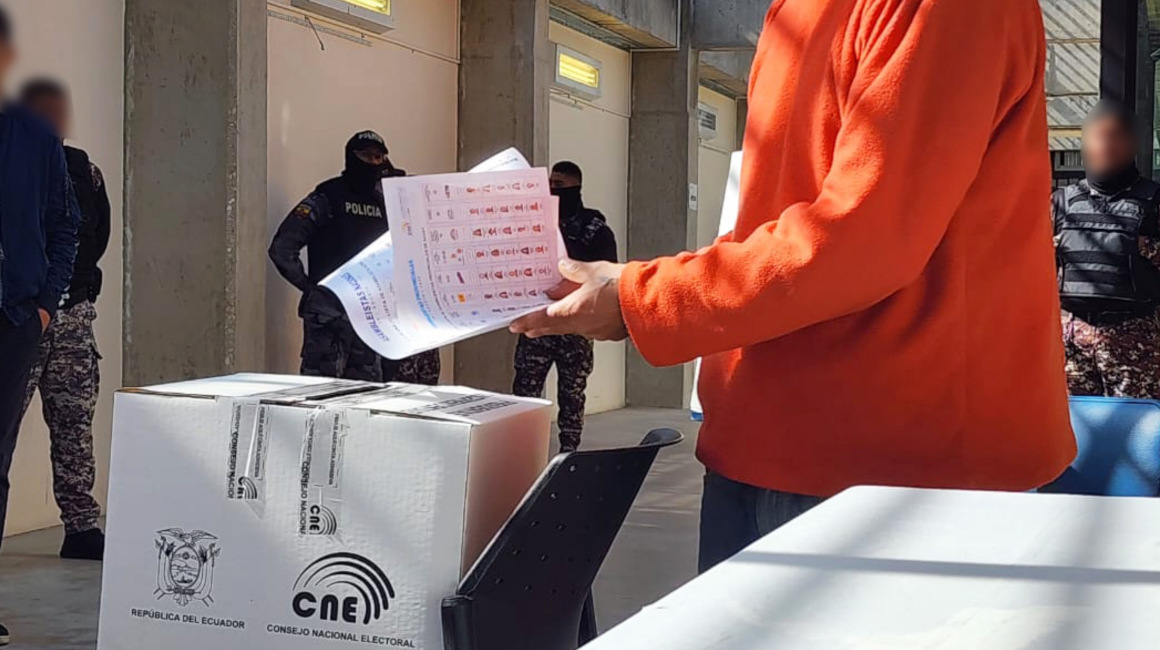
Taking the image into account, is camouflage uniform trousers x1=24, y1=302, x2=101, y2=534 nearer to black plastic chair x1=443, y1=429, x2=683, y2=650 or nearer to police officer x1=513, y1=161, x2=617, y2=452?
police officer x1=513, y1=161, x2=617, y2=452

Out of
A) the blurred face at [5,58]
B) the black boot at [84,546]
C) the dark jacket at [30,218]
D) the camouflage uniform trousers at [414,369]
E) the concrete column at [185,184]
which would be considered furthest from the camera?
the camouflage uniform trousers at [414,369]

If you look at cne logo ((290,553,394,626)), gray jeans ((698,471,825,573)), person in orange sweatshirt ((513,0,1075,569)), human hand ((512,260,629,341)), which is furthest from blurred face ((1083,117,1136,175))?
cne logo ((290,553,394,626))

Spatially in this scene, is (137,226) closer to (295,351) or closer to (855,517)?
(295,351)

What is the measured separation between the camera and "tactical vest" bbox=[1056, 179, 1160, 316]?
5.01m

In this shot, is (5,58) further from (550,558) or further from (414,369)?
(414,369)

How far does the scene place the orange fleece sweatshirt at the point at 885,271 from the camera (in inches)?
55.7

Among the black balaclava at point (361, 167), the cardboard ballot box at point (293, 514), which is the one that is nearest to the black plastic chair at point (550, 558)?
the cardboard ballot box at point (293, 514)

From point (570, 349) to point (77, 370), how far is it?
3.07m

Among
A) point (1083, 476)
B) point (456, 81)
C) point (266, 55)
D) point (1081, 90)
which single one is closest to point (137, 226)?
point (266, 55)

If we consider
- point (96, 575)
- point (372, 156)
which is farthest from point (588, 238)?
point (96, 575)

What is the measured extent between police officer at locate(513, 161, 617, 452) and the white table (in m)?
6.04

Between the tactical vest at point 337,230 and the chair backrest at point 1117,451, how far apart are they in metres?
4.06

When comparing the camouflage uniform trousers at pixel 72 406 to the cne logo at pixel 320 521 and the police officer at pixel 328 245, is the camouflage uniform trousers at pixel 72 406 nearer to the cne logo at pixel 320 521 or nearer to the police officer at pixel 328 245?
the police officer at pixel 328 245

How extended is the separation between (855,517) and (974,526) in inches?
3.5
